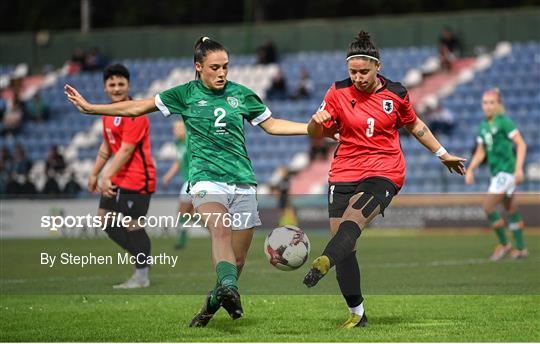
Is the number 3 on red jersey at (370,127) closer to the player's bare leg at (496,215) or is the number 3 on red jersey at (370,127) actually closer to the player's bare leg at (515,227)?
the player's bare leg at (496,215)

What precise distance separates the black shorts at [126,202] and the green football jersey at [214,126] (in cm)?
415

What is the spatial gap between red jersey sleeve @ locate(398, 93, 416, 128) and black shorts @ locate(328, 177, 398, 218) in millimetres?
560

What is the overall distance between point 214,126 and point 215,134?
0.07 meters

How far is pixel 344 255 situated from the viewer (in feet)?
28.7

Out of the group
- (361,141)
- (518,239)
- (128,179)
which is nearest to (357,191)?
(361,141)

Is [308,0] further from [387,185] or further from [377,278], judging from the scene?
[387,185]

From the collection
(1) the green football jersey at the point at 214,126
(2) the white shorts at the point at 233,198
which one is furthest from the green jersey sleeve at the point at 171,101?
(2) the white shorts at the point at 233,198

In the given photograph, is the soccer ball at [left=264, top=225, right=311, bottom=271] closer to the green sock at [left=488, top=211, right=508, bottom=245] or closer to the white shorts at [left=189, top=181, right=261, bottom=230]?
the white shorts at [left=189, top=181, right=261, bottom=230]

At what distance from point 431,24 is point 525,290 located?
22710 millimetres

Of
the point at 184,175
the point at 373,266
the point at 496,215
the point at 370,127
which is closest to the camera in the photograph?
the point at 370,127

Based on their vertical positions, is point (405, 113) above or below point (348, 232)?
above

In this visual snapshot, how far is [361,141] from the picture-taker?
941 cm

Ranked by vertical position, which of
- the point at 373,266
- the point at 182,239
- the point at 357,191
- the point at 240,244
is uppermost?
the point at 357,191

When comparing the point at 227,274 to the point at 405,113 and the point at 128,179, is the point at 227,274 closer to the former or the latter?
the point at 405,113
